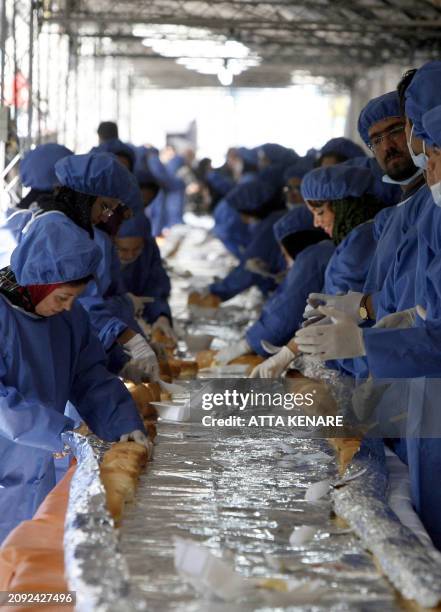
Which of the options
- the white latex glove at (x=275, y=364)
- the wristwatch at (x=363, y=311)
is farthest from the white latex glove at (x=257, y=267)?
the wristwatch at (x=363, y=311)

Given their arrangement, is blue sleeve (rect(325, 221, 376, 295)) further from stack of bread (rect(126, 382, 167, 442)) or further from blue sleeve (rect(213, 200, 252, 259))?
blue sleeve (rect(213, 200, 252, 259))

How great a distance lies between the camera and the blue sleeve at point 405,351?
103 inches

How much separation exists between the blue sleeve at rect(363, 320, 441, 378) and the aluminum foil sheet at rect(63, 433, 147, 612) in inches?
30.4

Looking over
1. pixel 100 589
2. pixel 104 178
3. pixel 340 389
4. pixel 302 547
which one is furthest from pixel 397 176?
pixel 100 589

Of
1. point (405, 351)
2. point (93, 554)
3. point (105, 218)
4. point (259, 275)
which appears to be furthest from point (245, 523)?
point (259, 275)

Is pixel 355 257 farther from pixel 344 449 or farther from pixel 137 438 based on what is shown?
pixel 137 438

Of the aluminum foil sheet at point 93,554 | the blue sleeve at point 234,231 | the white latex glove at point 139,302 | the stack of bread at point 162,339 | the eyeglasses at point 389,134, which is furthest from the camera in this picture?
the blue sleeve at point 234,231

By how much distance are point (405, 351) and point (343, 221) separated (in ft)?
5.70

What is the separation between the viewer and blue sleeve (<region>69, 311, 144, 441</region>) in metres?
3.13

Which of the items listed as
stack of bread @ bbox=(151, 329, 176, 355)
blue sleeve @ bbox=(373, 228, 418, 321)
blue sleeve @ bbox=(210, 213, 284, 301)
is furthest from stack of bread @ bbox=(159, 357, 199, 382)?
blue sleeve @ bbox=(210, 213, 284, 301)

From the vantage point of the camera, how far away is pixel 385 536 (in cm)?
217

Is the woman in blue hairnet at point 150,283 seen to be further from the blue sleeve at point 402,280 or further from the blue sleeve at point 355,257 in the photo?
the blue sleeve at point 402,280

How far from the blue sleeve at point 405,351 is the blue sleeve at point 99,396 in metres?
0.82

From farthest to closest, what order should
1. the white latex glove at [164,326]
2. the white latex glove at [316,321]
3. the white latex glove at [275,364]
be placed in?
the white latex glove at [164,326], the white latex glove at [275,364], the white latex glove at [316,321]
